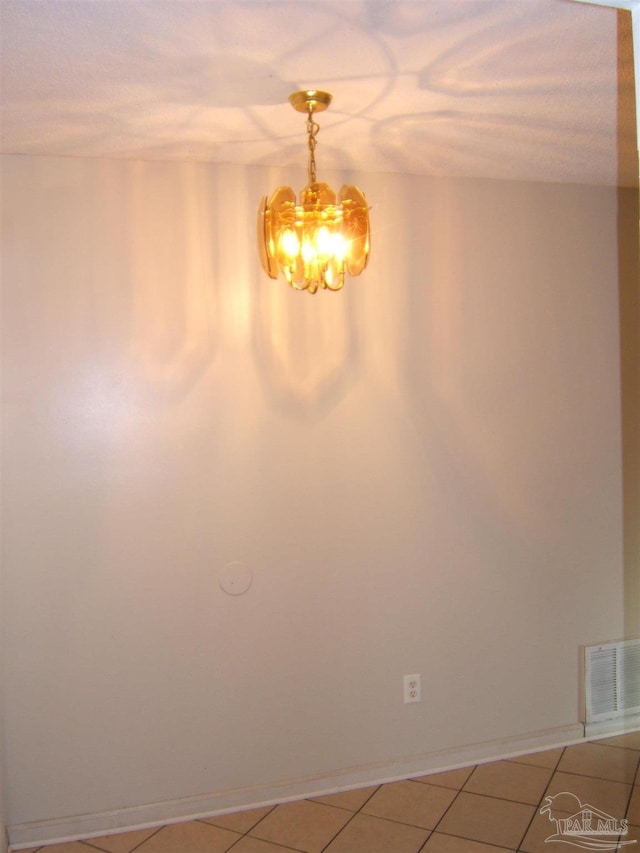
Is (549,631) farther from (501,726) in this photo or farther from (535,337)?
(535,337)

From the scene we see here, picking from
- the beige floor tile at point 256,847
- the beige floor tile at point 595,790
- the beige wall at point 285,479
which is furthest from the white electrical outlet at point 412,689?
the beige floor tile at point 256,847

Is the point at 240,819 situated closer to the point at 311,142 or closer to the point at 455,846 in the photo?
the point at 455,846

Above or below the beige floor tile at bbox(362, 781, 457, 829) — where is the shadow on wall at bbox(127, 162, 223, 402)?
above

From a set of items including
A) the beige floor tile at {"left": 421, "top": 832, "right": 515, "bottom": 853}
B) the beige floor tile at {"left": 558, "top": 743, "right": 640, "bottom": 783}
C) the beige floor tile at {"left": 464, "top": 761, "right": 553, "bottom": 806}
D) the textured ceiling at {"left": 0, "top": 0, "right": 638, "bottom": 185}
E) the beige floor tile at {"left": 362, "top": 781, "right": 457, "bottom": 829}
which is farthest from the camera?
the beige floor tile at {"left": 558, "top": 743, "right": 640, "bottom": 783}

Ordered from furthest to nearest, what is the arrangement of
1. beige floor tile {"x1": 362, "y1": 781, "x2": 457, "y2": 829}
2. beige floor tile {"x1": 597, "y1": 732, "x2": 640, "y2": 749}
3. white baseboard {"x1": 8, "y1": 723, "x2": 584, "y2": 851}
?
1. beige floor tile {"x1": 597, "y1": 732, "x2": 640, "y2": 749}
2. beige floor tile {"x1": 362, "y1": 781, "x2": 457, "y2": 829}
3. white baseboard {"x1": 8, "y1": 723, "x2": 584, "y2": 851}

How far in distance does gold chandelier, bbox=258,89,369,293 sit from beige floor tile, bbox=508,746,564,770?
2.20 meters

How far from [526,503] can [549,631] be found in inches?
22.2

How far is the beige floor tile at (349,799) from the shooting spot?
285 centimetres

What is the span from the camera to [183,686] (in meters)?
2.79

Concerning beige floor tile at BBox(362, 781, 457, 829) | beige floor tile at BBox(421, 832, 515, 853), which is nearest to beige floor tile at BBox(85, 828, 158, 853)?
beige floor tile at BBox(362, 781, 457, 829)

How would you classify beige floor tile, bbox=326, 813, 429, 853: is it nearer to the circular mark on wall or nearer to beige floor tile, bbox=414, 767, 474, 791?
beige floor tile, bbox=414, 767, 474, 791

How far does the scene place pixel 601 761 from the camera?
10.3ft

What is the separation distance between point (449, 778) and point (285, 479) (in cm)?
136

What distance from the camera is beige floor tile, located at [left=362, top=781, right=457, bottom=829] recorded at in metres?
2.76
